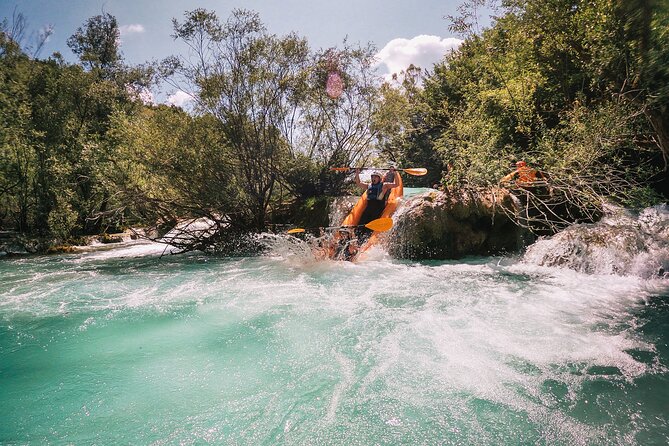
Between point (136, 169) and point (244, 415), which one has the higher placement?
point (136, 169)

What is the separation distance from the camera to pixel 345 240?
732 centimetres

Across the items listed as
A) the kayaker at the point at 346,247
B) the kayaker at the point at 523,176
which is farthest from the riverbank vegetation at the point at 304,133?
the kayaker at the point at 346,247

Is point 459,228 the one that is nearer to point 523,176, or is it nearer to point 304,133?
point 523,176

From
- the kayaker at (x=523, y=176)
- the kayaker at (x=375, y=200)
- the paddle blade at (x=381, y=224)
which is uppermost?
the kayaker at (x=523, y=176)

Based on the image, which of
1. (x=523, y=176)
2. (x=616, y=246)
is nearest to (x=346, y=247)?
(x=523, y=176)

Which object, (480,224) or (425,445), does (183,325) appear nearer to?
(425,445)

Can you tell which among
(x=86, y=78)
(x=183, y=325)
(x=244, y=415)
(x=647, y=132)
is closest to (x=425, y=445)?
(x=244, y=415)

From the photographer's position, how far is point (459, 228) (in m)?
7.29

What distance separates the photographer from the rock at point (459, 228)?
7184mm

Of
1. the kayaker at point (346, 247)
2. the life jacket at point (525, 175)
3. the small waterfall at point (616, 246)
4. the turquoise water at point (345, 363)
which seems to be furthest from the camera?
the kayaker at point (346, 247)

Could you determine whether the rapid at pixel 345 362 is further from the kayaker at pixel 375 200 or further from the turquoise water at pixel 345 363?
the kayaker at pixel 375 200

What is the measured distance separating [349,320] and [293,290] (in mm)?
1546

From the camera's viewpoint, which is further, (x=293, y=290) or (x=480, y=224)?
(x=480, y=224)

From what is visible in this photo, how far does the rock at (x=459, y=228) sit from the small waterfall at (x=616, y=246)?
85 cm
